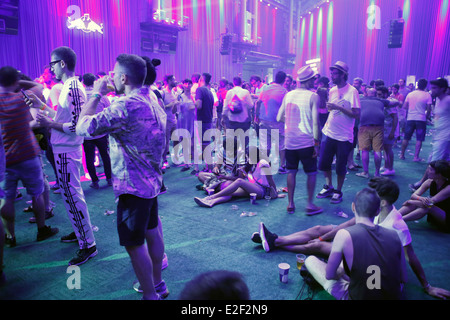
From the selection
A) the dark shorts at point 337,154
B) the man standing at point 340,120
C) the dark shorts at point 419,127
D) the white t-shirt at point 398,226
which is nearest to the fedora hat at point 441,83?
the man standing at point 340,120

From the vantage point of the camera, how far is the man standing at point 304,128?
4.18m

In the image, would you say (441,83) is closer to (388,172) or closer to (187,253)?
(388,172)

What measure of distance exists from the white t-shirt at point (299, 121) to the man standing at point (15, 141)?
125 inches

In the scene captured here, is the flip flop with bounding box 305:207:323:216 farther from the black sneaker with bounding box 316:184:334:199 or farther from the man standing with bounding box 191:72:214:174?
the man standing with bounding box 191:72:214:174

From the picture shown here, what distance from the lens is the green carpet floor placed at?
2.63 meters

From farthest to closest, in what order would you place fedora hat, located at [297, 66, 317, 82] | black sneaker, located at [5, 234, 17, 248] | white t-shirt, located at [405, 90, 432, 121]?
white t-shirt, located at [405, 90, 432, 121], fedora hat, located at [297, 66, 317, 82], black sneaker, located at [5, 234, 17, 248]

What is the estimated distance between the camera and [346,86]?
4676mm

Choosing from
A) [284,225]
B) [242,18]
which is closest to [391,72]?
[242,18]

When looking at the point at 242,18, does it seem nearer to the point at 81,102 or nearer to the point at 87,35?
the point at 87,35

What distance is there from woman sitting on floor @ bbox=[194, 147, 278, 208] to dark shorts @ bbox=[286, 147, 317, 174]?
1.63ft

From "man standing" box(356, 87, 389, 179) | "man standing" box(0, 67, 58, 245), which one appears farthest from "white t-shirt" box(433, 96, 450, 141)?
"man standing" box(0, 67, 58, 245)

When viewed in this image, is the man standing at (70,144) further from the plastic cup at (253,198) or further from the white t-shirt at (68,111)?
the plastic cup at (253,198)

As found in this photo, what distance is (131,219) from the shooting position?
2072mm

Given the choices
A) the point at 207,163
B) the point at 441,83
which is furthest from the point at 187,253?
the point at 441,83
